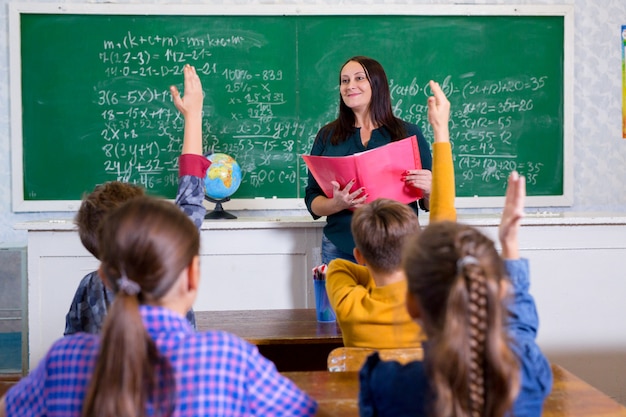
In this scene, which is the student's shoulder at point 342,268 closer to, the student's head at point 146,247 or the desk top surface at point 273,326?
the desk top surface at point 273,326

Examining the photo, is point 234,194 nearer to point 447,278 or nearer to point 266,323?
point 266,323

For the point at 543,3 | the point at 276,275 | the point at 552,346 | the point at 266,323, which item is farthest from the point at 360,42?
the point at 266,323

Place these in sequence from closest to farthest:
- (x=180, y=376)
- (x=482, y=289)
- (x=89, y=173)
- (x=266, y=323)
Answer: (x=482, y=289)
(x=180, y=376)
(x=266, y=323)
(x=89, y=173)

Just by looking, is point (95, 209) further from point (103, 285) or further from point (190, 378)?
point (190, 378)

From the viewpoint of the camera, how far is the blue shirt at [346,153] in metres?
2.67

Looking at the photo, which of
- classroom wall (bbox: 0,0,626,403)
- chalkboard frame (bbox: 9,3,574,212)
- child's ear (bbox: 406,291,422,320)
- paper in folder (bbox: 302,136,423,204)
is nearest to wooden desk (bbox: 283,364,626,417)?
child's ear (bbox: 406,291,422,320)

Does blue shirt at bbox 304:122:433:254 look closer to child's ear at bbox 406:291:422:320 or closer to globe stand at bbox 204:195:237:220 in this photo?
globe stand at bbox 204:195:237:220

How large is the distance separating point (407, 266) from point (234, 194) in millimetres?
2849

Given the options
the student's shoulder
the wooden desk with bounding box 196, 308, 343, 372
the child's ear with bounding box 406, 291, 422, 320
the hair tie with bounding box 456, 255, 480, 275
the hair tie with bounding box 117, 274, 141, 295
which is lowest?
the wooden desk with bounding box 196, 308, 343, 372

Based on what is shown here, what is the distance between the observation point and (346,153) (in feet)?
8.91

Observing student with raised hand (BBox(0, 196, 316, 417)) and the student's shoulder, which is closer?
student with raised hand (BBox(0, 196, 316, 417))

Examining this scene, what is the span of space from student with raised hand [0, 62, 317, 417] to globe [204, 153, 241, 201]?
232 centimetres

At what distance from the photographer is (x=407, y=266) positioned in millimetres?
1004

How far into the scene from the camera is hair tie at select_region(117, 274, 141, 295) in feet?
3.40
